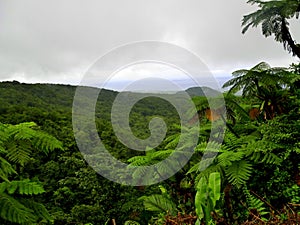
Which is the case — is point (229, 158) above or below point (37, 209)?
above

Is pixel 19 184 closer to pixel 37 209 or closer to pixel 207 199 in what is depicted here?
pixel 37 209

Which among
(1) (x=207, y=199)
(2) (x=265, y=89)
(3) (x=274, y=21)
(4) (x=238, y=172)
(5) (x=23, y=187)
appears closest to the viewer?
(1) (x=207, y=199)

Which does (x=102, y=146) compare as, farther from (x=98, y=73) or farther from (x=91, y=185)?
(x=98, y=73)

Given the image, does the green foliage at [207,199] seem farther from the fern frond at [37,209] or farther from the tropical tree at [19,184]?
the fern frond at [37,209]

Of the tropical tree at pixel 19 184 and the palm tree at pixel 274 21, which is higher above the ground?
the palm tree at pixel 274 21

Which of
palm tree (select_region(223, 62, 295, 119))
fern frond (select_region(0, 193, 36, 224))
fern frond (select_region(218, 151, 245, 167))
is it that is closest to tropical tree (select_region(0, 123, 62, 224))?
fern frond (select_region(0, 193, 36, 224))

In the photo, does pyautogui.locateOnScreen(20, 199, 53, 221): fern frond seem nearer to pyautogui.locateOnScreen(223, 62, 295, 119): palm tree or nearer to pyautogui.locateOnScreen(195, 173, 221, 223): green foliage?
pyautogui.locateOnScreen(195, 173, 221, 223): green foliage

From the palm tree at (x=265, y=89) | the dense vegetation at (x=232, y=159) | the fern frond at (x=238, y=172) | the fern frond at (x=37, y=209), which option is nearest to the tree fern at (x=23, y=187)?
the dense vegetation at (x=232, y=159)

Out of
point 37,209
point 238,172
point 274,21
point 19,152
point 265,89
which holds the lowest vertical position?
point 37,209

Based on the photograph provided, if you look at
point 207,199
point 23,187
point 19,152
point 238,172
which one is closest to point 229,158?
point 238,172

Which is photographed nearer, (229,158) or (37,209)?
(37,209)

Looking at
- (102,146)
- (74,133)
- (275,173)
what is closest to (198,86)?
(275,173)

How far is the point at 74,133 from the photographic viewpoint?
539 inches

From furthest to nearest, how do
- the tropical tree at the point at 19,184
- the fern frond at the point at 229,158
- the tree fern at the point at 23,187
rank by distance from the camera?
the fern frond at the point at 229,158 < the tree fern at the point at 23,187 < the tropical tree at the point at 19,184
